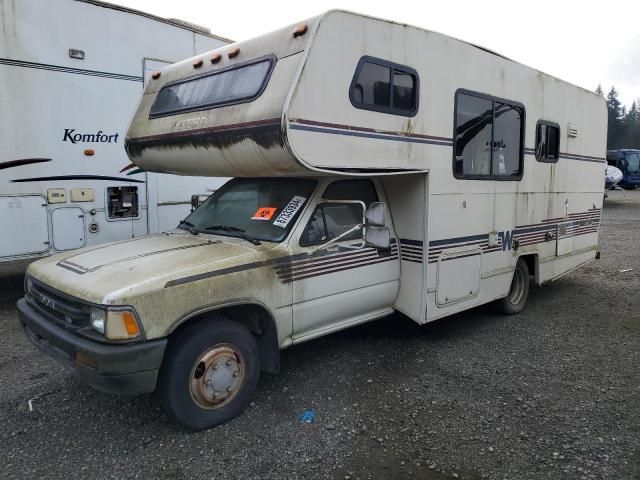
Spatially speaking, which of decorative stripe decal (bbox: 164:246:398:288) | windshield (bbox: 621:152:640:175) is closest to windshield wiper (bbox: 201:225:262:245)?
decorative stripe decal (bbox: 164:246:398:288)

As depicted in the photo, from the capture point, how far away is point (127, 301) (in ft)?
10.6

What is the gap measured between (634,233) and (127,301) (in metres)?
14.5

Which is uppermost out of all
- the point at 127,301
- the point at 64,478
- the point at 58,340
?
the point at 127,301

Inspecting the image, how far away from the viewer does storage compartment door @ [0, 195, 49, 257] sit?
6.04 metres

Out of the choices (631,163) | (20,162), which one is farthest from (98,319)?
(631,163)

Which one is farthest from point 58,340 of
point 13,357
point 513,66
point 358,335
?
point 513,66

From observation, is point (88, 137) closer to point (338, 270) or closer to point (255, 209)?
point (255, 209)

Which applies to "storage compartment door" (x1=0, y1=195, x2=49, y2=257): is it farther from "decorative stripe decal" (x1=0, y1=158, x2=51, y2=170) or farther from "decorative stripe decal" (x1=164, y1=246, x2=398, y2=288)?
"decorative stripe decal" (x1=164, y1=246, x2=398, y2=288)

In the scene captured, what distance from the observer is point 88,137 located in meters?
6.62

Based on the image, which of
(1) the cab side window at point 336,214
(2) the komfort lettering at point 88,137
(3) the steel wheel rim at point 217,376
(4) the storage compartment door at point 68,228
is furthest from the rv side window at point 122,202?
(3) the steel wheel rim at point 217,376

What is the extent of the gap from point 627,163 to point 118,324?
103 ft

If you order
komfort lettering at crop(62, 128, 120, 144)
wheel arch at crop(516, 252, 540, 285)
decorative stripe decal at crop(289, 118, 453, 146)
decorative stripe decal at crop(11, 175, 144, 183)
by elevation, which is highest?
komfort lettering at crop(62, 128, 120, 144)

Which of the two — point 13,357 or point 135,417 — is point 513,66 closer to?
point 135,417

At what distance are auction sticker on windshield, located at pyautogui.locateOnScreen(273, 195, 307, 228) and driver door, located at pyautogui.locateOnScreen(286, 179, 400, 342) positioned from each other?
5.1 inches
